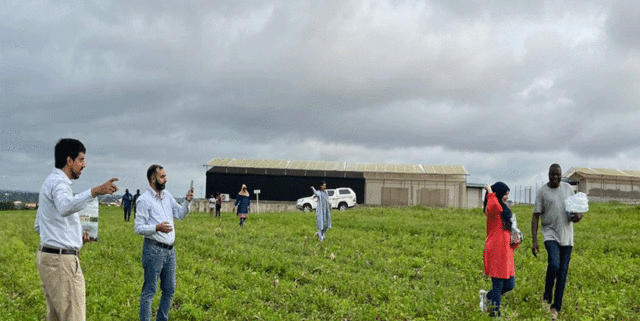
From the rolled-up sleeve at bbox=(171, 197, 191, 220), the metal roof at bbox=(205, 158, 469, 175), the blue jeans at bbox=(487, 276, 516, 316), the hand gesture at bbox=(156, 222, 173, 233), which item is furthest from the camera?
the metal roof at bbox=(205, 158, 469, 175)

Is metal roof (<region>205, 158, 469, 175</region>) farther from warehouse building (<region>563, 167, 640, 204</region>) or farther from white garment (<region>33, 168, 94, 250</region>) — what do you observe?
white garment (<region>33, 168, 94, 250</region>)

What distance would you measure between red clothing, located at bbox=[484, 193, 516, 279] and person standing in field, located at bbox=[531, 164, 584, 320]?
29.9 inches

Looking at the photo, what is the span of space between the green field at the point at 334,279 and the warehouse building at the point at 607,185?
3236 centimetres

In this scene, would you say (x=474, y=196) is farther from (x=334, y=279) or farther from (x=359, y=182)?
(x=334, y=279)

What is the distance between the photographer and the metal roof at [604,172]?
49737mm

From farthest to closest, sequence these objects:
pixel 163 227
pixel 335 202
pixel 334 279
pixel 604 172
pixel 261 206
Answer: pixel 604 172 → pixel 261 206 → pixel 335 202 → pixel 334 279 → pixel 163 227

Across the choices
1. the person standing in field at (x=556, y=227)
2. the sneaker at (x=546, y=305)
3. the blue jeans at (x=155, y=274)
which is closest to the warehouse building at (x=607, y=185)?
the sneaker at (x=546, y=305)

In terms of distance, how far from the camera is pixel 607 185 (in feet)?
163

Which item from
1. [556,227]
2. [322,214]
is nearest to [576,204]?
[556,227]

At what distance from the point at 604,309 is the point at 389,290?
3784 millimetres

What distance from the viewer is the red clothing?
795 cm

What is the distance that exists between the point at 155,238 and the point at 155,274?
48 cm

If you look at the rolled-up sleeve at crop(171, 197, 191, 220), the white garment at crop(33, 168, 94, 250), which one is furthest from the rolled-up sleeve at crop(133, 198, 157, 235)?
the white garment at crop(33, 168, 94, 250)

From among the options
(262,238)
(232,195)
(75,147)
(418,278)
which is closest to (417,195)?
(232,195)
